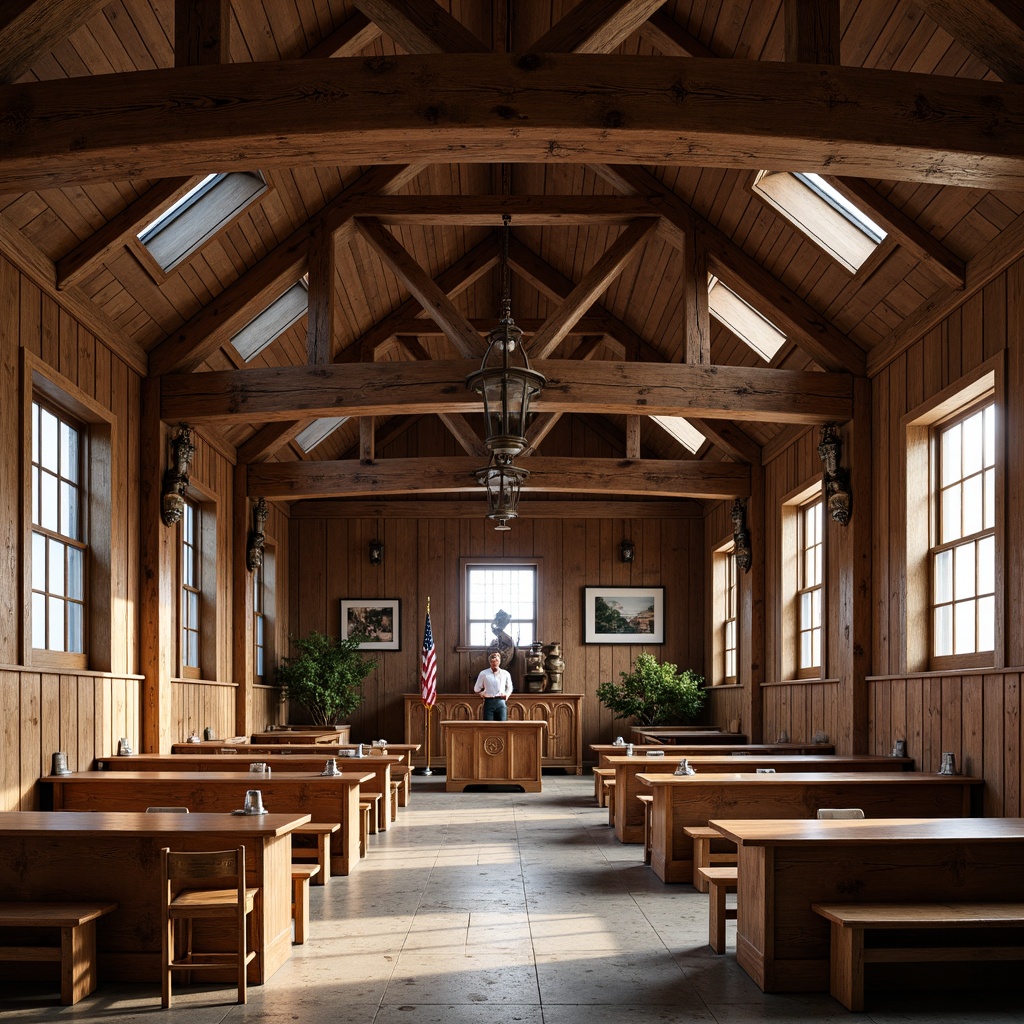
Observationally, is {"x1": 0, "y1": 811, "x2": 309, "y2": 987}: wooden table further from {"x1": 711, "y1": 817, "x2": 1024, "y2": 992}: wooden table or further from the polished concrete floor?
{"x1": 711, "y1": 817, "x2": 1024, "y2": 992}: wooden table

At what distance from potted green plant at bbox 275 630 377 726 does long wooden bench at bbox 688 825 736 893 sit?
309 inches

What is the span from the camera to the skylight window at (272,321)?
10766 millimetres

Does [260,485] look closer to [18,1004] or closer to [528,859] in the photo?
[528,859]

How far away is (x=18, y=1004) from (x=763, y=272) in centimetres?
750

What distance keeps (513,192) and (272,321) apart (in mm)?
3044

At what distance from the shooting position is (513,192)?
12281mm

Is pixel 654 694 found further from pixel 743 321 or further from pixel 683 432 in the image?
pixel 743 321

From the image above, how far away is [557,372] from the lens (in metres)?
8.97

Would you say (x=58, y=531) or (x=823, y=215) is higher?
(x=823, y=215)

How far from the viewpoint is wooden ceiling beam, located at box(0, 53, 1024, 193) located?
4832 millimetres

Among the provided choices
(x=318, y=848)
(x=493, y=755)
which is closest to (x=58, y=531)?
(x=318, y=848)

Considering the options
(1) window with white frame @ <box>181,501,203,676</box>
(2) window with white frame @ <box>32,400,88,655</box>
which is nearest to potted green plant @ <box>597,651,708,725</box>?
(1) window with white frame @ <box>181,501,203,676</box>

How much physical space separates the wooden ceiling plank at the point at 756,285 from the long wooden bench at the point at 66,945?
266 inches

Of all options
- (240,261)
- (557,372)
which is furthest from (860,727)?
(240,261)
